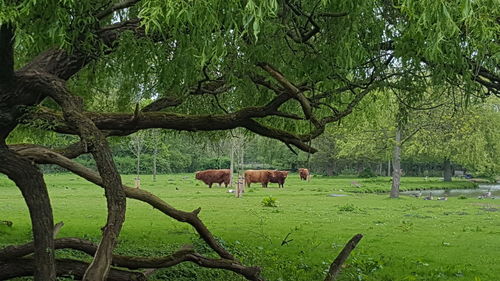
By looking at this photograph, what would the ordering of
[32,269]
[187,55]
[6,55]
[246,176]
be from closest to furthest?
[187,55]
[6,55]
[32,269]
[246,176]

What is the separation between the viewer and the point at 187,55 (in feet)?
17.4

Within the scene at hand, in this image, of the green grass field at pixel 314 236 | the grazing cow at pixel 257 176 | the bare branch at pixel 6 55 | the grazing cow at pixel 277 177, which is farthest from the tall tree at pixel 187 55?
the grazing cow at pixel 277 177

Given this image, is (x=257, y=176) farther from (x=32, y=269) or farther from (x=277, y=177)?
(x=32, y=269)

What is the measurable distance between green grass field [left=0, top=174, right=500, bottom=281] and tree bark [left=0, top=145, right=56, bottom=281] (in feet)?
9.99

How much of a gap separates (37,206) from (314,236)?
10.1m

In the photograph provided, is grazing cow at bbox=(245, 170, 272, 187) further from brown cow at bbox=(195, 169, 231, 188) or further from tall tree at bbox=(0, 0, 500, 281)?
tall tree at bbox=(0, 0, 500, 281)

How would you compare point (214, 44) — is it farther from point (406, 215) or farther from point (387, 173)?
point (387, 173)

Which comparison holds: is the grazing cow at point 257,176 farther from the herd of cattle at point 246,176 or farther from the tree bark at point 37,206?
the tree bark at point 37,206

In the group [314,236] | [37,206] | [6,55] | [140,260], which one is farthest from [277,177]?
[6,55]

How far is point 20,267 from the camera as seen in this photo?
6.95 metres

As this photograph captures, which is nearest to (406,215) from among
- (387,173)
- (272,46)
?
(272,46)

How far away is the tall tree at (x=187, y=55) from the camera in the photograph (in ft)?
14.2

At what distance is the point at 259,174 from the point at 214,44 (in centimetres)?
3779

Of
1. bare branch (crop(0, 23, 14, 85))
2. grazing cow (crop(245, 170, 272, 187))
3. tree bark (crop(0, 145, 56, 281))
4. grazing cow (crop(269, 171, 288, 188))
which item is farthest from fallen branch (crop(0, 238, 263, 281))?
grazing cow (crop(269, 171, 288, 188))
